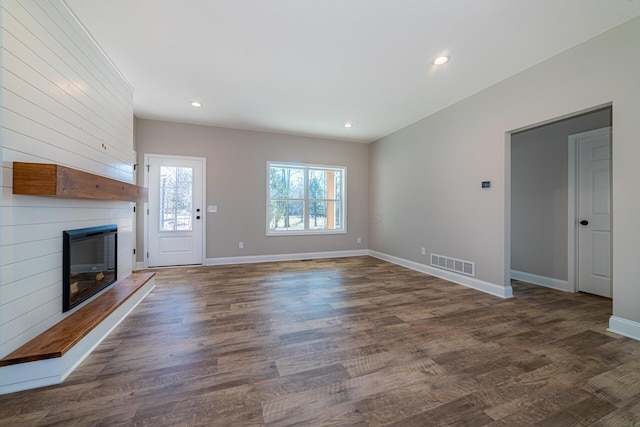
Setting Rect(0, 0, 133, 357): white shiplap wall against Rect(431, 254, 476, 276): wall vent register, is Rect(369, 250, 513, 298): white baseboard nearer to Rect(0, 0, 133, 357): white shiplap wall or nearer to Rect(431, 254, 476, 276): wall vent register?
Rect(431, 254, 476, 276): wall vent register

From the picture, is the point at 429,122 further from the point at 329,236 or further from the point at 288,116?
the point at 329,236

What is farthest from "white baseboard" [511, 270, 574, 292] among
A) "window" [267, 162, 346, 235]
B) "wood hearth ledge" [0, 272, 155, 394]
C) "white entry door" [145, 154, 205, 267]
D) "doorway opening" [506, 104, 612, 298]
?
"white entry door" [145, 154, 205, 267]

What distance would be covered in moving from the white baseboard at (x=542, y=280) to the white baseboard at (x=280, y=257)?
9.55 feet

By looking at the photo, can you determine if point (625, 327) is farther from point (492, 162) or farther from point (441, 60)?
point (441, 60)

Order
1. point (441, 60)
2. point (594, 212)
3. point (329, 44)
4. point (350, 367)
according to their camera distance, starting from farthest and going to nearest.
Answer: point (594, 212)
point (441, 60)
point (329, 44)
point (350, 367)

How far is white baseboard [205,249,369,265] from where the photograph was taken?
4.96 m

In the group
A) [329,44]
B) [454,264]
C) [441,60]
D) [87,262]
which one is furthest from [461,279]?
[87,262]

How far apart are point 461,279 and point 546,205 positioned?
1713 mm

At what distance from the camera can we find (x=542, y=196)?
3.80m

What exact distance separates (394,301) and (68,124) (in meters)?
3.65

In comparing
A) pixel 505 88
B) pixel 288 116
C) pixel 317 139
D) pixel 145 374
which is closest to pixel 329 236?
pixel 317 139

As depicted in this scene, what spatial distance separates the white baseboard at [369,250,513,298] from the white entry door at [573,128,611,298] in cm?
118

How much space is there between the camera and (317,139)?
18.6 feet

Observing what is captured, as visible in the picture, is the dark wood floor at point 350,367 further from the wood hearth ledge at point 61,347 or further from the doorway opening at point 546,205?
the doorway opening at point 546,205
